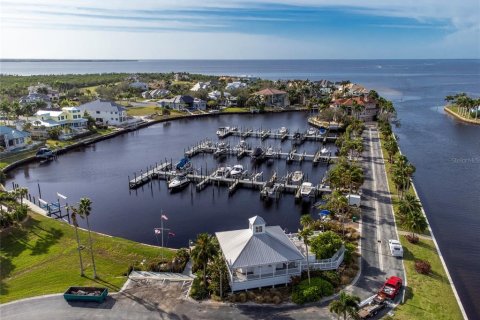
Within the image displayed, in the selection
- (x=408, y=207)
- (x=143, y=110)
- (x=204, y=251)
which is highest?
(x=143, y=110)

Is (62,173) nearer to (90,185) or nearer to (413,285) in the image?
(90,185)

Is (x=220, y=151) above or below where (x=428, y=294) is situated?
above

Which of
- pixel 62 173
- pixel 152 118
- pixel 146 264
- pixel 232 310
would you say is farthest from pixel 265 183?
pixel 152 118

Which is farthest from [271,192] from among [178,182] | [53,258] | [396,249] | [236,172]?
[53,258]

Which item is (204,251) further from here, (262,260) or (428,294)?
(428,294)

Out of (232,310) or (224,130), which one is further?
(224,130)

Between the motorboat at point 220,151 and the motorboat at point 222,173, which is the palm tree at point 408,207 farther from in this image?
the motorboat at point 220,151
